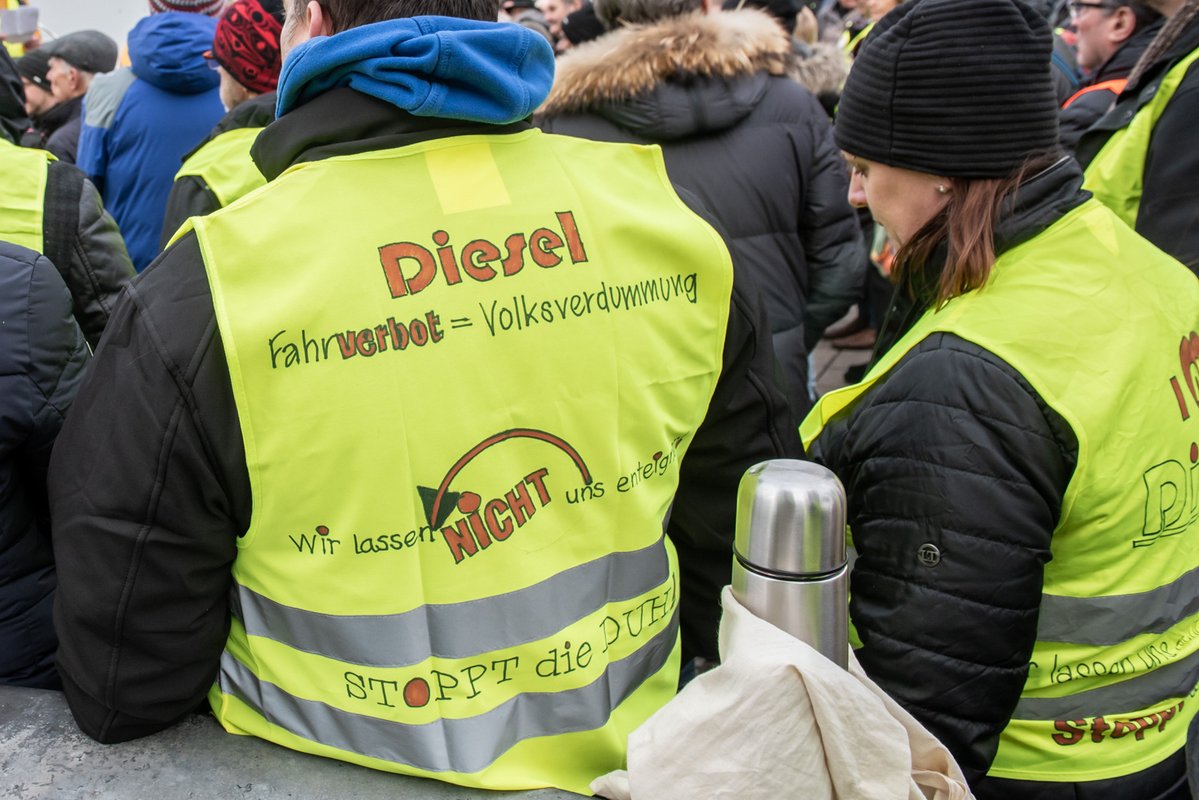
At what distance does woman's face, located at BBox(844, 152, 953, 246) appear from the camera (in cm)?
174

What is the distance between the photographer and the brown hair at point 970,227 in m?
1.64

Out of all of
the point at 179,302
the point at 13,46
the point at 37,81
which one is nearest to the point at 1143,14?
the point at 179,302

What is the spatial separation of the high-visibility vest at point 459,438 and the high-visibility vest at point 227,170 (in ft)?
5.79

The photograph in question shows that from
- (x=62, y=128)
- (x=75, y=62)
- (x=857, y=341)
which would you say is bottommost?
(x=857, y=341)

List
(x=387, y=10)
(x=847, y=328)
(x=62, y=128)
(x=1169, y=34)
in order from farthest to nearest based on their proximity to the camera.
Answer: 1. (x=847, y=328)
2. (x=62, y=128)
3. (x=1169, y=34)
4. (x=387, y=10)

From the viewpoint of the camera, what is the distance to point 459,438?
1338mm

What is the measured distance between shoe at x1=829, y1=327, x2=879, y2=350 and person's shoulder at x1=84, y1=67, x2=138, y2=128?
4328mm

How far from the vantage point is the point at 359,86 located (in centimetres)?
133

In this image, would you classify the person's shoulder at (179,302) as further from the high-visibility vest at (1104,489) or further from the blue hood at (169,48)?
the blue hood at (169,48)

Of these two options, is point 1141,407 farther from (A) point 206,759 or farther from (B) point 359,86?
(A) point 206,759

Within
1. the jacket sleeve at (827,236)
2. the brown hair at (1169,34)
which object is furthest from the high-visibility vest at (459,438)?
the brown hair at (1169,34)

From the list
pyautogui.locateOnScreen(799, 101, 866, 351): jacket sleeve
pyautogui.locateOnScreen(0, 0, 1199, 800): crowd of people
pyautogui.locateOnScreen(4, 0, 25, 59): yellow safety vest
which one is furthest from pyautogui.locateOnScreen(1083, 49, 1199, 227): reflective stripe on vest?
pyautogui.locateOnScreen(4, 0, 25, 59): yellow safety vest

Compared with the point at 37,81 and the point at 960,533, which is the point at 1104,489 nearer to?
the point at 960,533

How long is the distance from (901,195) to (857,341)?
16.5 ft
